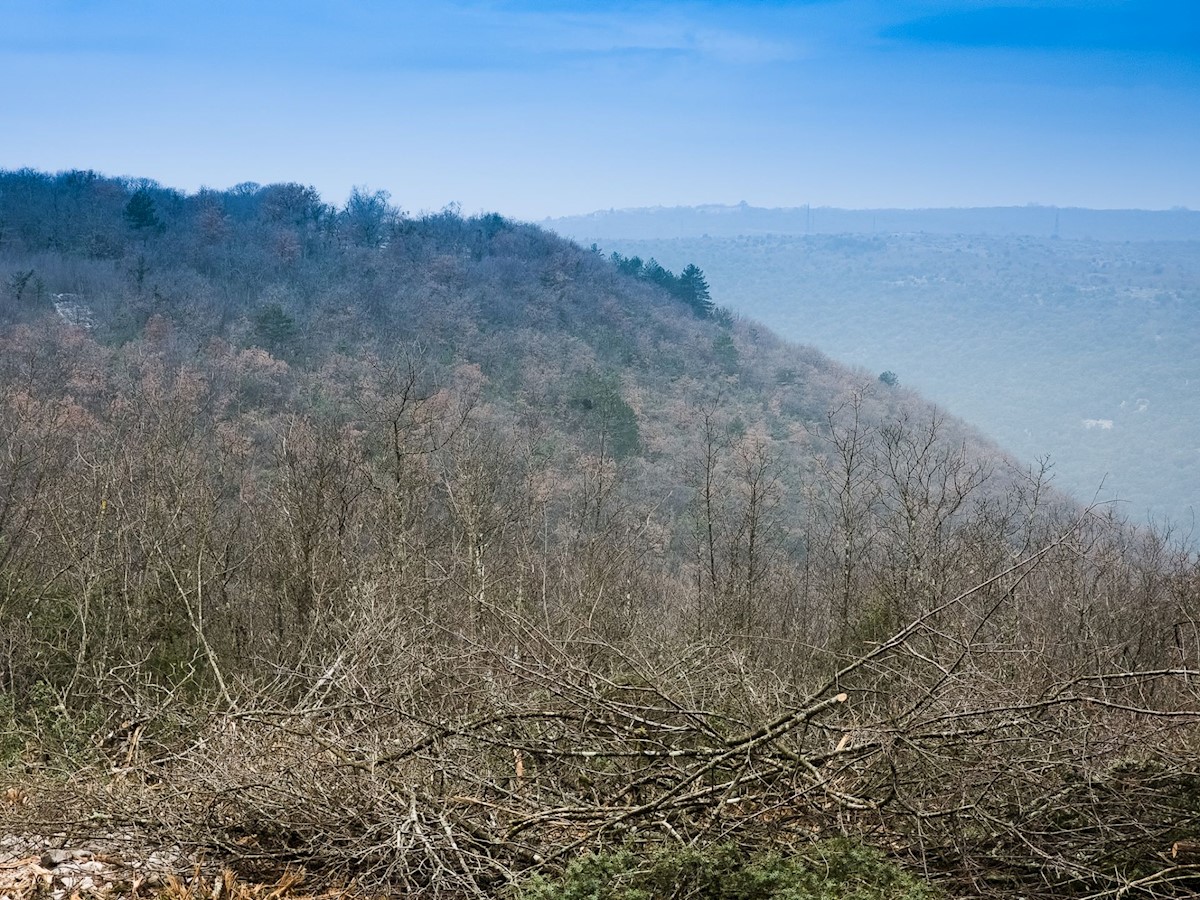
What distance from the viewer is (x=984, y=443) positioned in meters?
81.3

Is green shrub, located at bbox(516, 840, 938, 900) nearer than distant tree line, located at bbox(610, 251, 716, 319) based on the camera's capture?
Yes

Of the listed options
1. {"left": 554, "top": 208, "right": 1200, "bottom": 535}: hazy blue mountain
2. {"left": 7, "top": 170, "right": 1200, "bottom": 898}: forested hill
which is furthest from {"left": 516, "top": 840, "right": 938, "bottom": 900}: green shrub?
{"left": 554, "top": 208, "right": 1200, "bottom": 535}: hazy blue mountain

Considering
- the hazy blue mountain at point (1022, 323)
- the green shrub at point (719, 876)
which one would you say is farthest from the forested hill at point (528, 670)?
the hazy blue mountain at point (1022, 323)

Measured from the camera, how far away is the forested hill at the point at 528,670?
15.4 ft

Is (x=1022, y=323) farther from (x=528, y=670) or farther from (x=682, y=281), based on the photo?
(x=528, y=670)

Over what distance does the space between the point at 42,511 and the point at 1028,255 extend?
569 feet

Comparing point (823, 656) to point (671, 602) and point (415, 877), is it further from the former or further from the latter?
point (415, 877)

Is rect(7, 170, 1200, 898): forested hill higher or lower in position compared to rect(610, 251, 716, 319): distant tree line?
lower

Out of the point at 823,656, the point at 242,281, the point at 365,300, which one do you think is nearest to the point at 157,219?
Result: the point at 242,281

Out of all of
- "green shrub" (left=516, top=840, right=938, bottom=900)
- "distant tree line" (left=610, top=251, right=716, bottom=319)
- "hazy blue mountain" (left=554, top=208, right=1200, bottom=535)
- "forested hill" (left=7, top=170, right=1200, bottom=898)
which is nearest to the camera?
"green shrub" (left=516, top=840, right=938, bottom=900)

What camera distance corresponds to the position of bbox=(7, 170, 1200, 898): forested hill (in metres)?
4.70

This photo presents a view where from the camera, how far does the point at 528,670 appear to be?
5258 millimetres

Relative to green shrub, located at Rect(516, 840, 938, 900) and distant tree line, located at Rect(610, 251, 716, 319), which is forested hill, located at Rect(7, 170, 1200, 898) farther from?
distant tree line, located at Rect(610, 251, 716, 319)

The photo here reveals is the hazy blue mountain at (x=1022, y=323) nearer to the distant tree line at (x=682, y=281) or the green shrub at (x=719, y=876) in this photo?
the distant tree line at (x=682, y=281)
